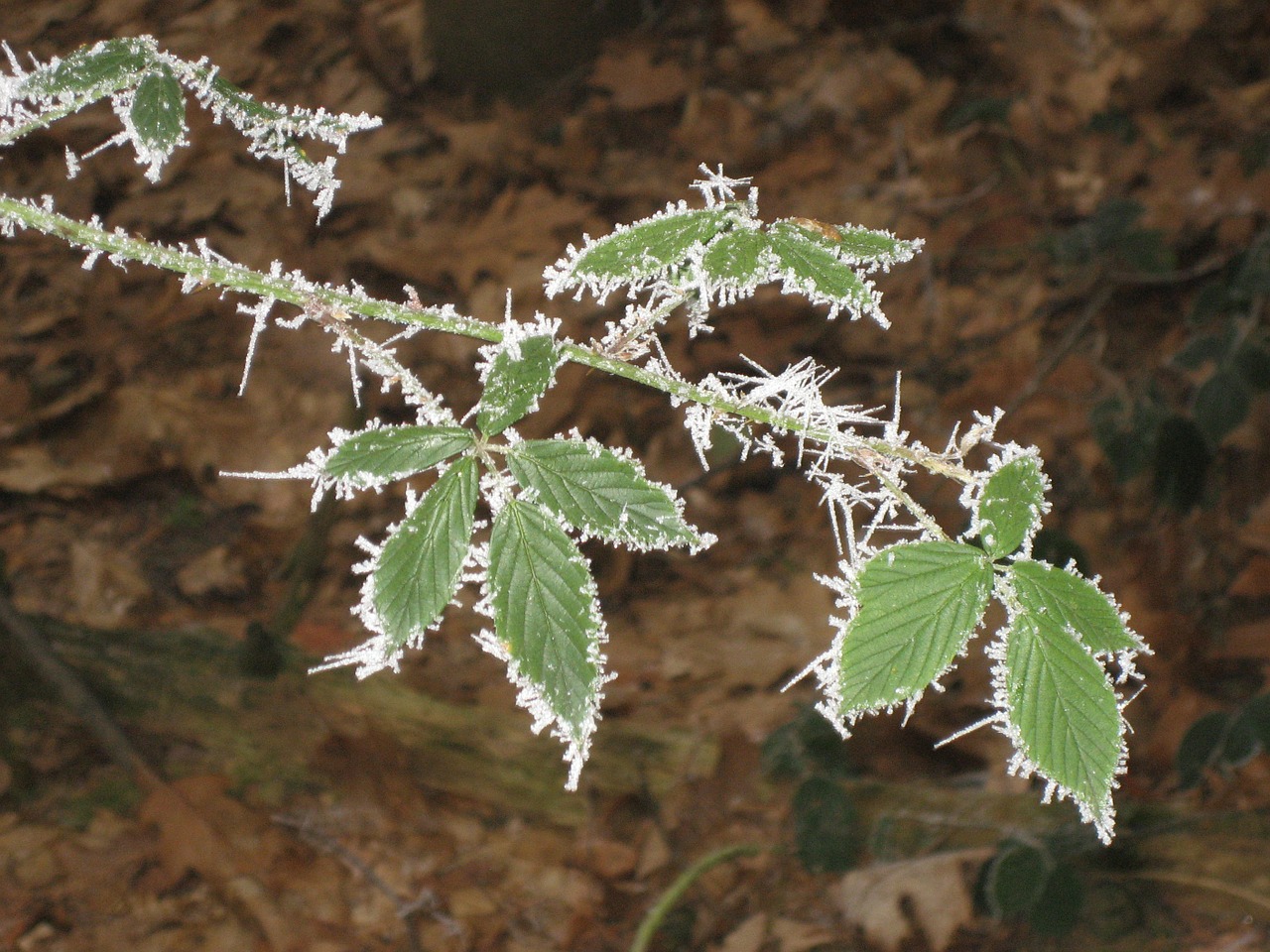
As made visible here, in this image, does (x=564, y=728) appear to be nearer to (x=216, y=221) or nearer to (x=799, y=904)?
(x=799, y=904)

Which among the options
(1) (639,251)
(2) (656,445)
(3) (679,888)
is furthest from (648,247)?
(2) (656,445)

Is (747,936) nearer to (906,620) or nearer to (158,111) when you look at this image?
(906,620)

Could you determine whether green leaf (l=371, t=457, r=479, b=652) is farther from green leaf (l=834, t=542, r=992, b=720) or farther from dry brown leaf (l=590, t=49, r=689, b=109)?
dry brown leaf (l=590, t=49, r=689, b=109)

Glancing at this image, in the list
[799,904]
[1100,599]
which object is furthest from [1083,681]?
[799,904]

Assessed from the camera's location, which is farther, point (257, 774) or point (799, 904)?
point (257, 774)

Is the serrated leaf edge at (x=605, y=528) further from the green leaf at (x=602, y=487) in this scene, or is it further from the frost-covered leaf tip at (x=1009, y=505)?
the frost-covered leaf tip at (x=1009, y=505)

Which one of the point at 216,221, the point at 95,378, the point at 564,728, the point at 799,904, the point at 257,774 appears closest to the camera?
the point at 564,728

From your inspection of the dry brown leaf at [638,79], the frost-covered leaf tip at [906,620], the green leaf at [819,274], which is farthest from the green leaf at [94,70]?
the dry brown leaf at [638,79]
